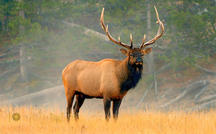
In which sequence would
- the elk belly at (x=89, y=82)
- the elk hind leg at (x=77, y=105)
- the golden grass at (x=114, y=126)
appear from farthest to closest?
the elk hind leg at (x=77, y=105), the elk belly at (x=89, y=82), the golden grass at (x=114, y=126)

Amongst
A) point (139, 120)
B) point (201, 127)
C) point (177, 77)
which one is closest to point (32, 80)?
point (177, 77)

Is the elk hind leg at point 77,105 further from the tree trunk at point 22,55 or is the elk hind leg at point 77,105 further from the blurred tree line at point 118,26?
the tree trunk at point 22,55

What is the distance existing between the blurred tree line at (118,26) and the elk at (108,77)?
27.7 feet

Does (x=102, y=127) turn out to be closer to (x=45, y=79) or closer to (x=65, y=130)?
(x=65, y=130)

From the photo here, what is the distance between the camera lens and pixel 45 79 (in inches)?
849

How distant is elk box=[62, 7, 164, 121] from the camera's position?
8891mm

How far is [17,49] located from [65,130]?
1513cm

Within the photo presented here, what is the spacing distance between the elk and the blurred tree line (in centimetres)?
843

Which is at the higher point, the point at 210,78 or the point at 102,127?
the point at 102,127

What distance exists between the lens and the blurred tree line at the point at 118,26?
693 inches

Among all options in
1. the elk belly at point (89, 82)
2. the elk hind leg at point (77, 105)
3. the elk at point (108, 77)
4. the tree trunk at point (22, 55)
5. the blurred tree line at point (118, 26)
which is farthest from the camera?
the tree trunk at point (22, 55)

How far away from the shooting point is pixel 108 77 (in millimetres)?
9148

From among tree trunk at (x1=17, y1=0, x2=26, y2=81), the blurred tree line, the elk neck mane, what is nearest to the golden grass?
the elk neck mane

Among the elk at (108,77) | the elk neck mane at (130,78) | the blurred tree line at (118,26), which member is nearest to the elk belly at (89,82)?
the elk at (108,77)
